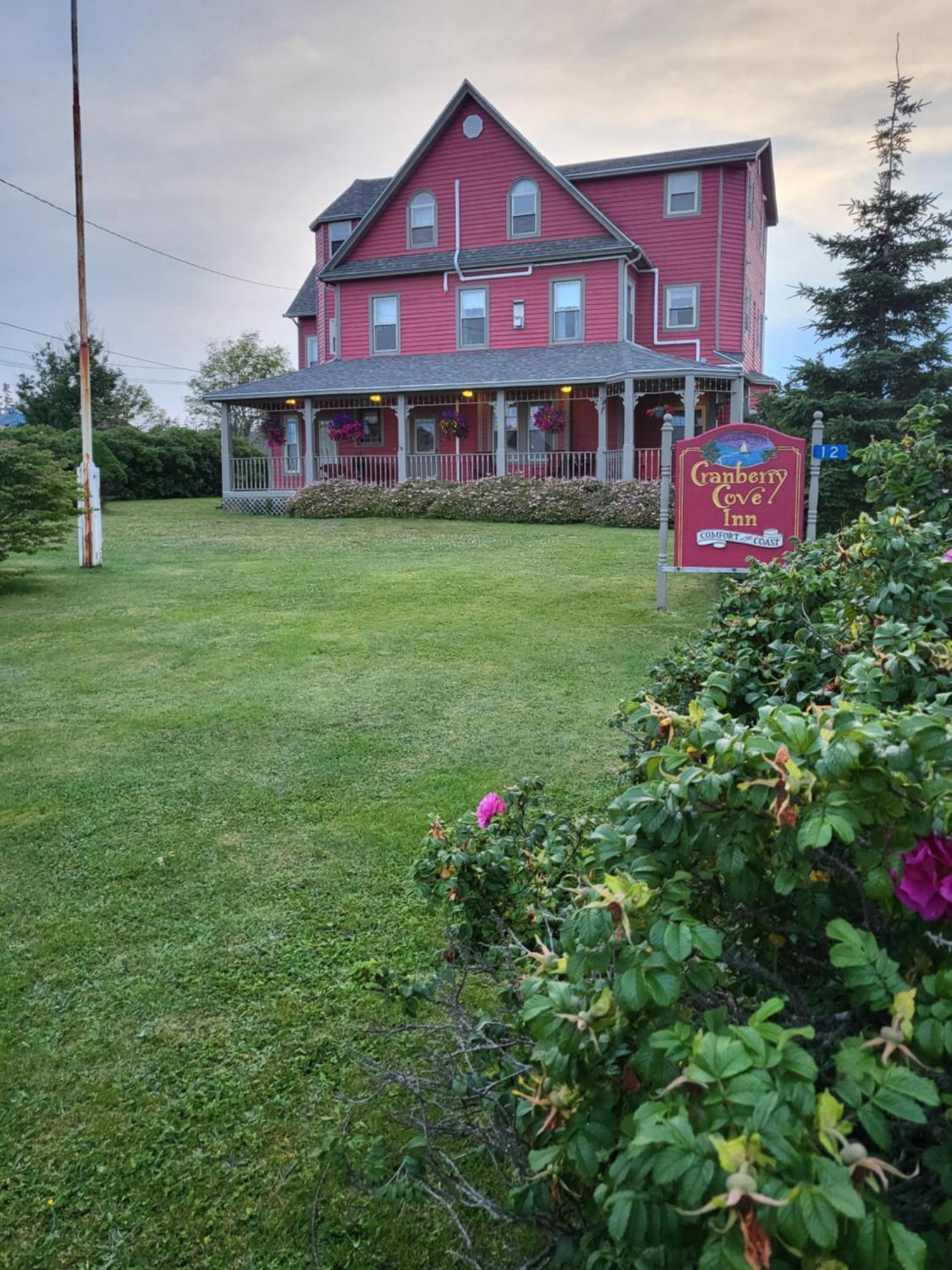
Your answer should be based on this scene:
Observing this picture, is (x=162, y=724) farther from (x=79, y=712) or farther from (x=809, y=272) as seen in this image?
(x=809, y=272)

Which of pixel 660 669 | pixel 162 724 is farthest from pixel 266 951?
→ pixel 162 724

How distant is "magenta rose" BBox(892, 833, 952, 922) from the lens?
118 centimetres

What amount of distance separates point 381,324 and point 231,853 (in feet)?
76.2

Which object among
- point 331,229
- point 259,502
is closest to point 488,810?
point 259,502

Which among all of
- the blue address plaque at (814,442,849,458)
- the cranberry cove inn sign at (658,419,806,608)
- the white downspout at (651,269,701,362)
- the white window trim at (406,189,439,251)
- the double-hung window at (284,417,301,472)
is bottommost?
the cranberry cove inn sign at (658,419,806,608)

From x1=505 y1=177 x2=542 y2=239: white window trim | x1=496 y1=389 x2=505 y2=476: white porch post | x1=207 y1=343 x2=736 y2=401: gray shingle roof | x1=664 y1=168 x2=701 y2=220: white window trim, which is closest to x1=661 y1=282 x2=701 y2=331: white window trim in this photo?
x1=207 y1=343 x2=736 y2=401: gray shingle roof

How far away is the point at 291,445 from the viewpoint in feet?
85.8

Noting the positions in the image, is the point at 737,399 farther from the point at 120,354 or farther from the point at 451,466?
the point at 120,354

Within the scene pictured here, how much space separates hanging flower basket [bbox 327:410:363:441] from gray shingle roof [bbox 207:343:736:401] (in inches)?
48.3

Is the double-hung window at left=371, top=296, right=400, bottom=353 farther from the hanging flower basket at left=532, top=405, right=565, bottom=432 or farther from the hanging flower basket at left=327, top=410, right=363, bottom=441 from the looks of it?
the hanging flower basket at left=532, top=405, right=565, bottom=432

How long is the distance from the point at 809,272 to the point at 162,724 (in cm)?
1603

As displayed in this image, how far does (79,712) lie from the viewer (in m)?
6.06

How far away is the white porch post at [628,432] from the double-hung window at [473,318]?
230 inches

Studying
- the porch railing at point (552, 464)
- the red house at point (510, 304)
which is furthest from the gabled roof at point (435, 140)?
the porch railing at point (552, 464)
